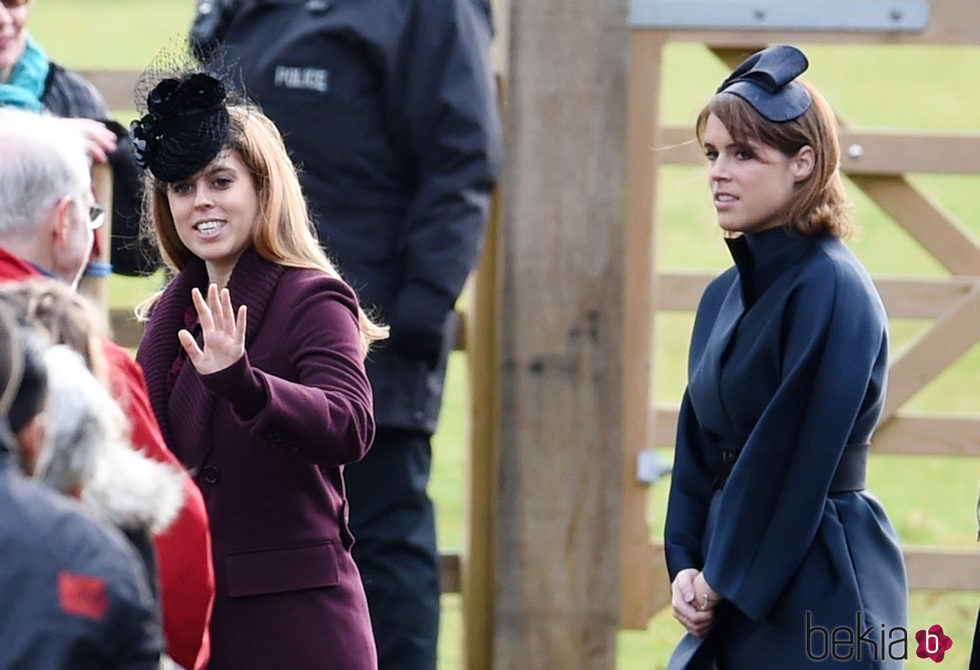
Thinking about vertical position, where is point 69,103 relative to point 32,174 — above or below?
above

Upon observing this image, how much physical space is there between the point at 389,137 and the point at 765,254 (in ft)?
4.77

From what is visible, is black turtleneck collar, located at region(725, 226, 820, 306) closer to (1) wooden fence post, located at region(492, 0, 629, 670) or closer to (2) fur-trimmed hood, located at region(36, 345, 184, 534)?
(1) wooden fence post, located at region(492, 0, 629, 670)

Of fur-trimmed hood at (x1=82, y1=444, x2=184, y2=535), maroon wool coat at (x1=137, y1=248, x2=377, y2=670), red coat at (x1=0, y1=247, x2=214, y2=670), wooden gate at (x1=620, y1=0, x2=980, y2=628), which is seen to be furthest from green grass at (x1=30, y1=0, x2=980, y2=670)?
fur-trimmed hood at (x1=82, y1=444, x2=184, y2=535)

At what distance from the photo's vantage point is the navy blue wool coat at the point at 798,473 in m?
3.28

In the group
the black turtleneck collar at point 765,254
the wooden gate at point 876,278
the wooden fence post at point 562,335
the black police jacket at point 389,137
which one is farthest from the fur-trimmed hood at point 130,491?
the wooden gate at point 876,278

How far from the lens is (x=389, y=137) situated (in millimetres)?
4598

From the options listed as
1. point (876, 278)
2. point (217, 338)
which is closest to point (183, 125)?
point (217, 338)

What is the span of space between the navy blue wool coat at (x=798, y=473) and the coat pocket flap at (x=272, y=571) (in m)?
0.76

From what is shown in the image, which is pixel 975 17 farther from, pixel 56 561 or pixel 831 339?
pixel 56 561

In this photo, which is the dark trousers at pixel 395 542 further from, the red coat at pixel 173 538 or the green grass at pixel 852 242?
the red coat at pixel 173 538

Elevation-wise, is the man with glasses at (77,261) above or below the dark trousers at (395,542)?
above
